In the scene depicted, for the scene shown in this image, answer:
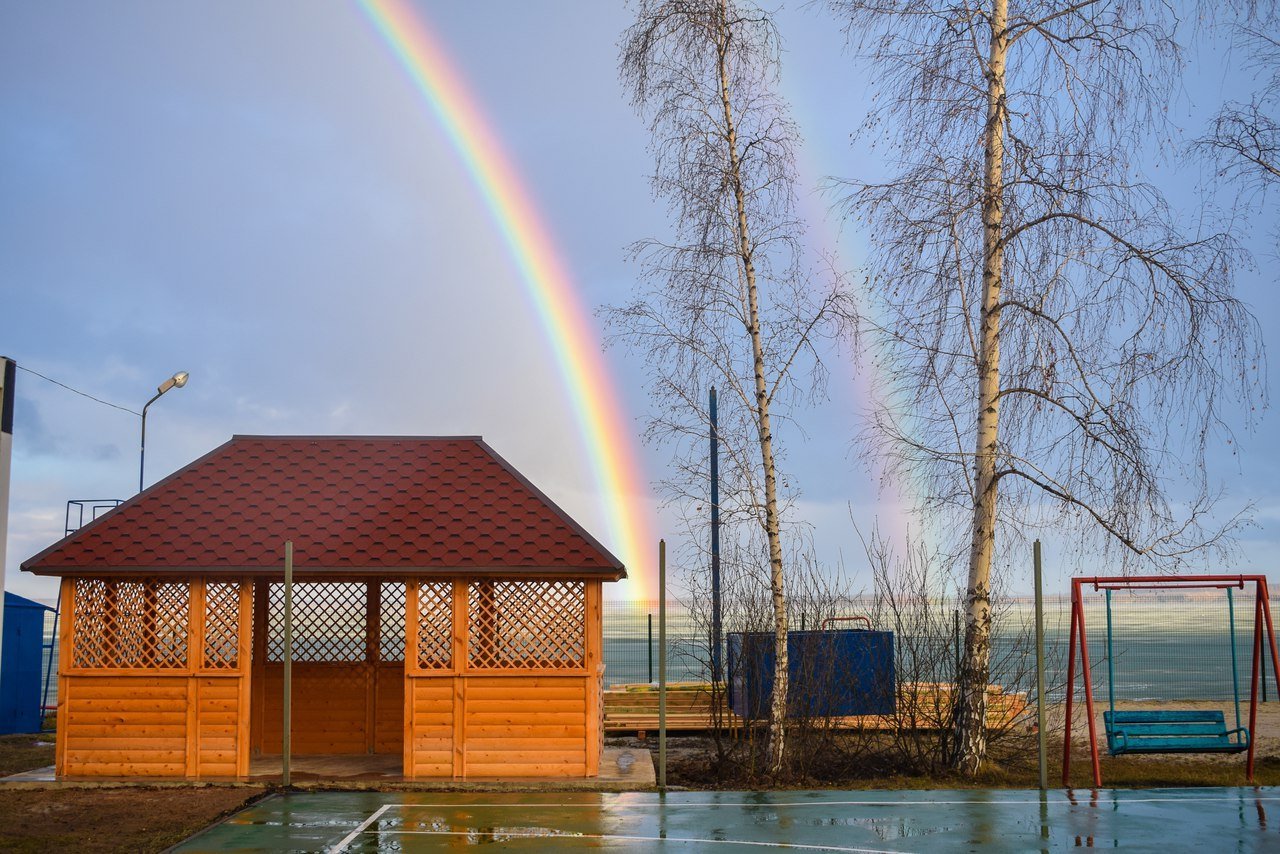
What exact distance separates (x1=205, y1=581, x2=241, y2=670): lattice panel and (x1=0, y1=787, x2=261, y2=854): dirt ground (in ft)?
4.82

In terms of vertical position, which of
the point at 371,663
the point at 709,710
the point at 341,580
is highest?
the point at 341,580

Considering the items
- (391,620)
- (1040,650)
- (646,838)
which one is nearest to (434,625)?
(391,620)

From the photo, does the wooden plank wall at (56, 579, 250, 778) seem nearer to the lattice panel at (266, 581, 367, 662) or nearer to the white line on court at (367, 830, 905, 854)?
the lattice panel at (266, 581, 367, 662)

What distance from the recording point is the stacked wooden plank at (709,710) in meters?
15.4

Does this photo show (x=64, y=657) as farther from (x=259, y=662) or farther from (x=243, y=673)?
(x=259, y=662)

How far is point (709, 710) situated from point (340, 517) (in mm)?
6789

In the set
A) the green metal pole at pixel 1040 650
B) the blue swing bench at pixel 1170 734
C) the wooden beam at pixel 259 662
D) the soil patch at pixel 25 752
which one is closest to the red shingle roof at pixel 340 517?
the wooden beam at pixel 259 662

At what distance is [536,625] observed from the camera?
531 inches

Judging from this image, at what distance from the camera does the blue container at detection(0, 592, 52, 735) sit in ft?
65.2

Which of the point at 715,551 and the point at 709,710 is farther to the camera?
the point at 709,710

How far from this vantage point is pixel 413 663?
13328 millimetres

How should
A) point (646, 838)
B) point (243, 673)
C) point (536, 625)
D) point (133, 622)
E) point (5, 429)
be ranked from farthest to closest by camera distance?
point (133, 622), point (536, 625), point (243, 673), point (646, 838), point (5, 429)

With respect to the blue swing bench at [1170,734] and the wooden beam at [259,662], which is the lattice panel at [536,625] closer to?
the wooden beam at [259,662]

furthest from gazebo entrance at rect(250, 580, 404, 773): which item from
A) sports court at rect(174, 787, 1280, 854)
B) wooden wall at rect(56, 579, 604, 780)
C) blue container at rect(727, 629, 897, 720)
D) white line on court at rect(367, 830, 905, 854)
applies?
white line on court at rect(367, 830, 905, 854)
